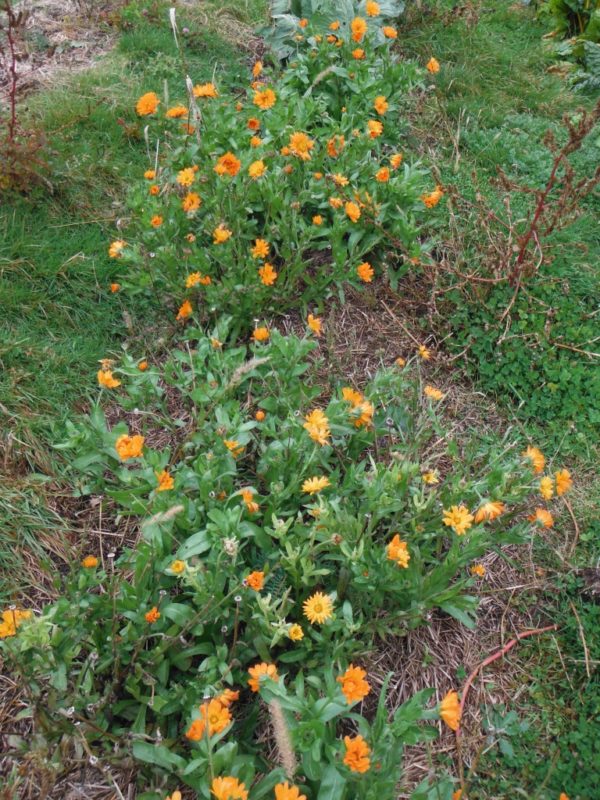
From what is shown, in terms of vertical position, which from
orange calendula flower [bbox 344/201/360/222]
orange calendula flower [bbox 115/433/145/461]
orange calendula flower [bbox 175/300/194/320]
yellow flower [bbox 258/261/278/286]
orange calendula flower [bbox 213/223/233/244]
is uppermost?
orange calendula flower [bbox 344/201/360/222]

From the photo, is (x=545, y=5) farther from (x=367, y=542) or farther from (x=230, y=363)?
(x=367, y=542)

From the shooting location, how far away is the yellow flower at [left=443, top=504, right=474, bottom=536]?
1.85m

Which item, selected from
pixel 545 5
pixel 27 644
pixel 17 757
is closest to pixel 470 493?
pixel 27 644

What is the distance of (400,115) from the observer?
4062 millimetres

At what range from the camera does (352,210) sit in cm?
280

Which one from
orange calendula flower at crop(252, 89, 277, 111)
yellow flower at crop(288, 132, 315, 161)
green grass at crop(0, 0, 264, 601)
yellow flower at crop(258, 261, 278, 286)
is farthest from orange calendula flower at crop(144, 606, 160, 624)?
orange calendula flower at crop(252, 89, 277, 111)

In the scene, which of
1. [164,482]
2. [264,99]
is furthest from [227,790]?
[264,99]

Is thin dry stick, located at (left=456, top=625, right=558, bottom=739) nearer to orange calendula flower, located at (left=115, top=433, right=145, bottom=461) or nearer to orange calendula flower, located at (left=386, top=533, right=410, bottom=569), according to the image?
orange calendula flower, located at (left=386, top=533, right=410, bottom=569)

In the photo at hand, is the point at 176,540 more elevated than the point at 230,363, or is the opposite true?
the point at 230,363

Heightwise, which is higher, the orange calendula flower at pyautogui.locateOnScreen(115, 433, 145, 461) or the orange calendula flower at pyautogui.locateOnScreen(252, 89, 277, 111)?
the orange calendula flower at pyautogui.locateOnScreen(252, 89, 277, 111)

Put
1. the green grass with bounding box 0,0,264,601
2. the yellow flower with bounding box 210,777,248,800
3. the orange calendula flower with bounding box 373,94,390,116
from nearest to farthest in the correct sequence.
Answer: the yellow flower with bounding box 210,777,248,800, the green grass with bounding box 0,0,264,601, the orange calendula flower with bounding box 373,94,390,116

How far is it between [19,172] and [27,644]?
2.40 meters

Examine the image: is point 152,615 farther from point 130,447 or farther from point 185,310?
point 185,310

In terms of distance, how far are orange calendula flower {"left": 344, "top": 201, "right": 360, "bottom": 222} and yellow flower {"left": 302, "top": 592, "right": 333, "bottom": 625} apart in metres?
1.66
